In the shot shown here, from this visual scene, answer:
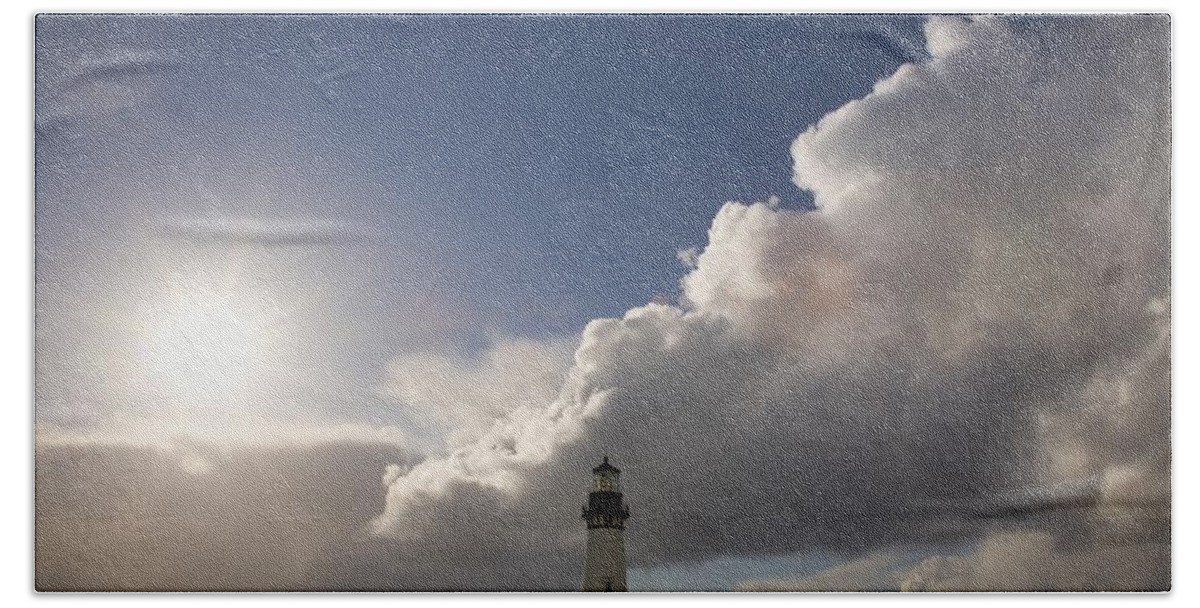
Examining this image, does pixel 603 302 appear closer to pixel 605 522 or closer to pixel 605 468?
pixel 605 468

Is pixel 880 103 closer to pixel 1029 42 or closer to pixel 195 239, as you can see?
pixel 1029 42

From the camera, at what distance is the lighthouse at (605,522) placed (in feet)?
15.8

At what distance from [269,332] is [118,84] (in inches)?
41.8

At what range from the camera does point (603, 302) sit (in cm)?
486

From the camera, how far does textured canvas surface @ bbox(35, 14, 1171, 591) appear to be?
4812mm

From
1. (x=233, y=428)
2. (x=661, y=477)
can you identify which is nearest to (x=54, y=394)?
(x=233, y=428)

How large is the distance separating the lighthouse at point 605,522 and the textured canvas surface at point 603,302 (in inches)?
0.6

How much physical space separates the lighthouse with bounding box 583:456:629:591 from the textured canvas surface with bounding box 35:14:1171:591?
15 mm

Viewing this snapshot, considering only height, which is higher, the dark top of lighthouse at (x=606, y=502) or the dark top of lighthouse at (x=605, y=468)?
the dark top of lighthouse at (x=605, y=468)

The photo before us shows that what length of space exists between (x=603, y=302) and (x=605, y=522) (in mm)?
791

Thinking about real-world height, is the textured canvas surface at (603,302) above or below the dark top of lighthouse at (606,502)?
above

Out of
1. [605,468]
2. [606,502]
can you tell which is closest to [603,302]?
[605,468]

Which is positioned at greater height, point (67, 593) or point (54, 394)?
point (54, 394)

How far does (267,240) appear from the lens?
488cm
